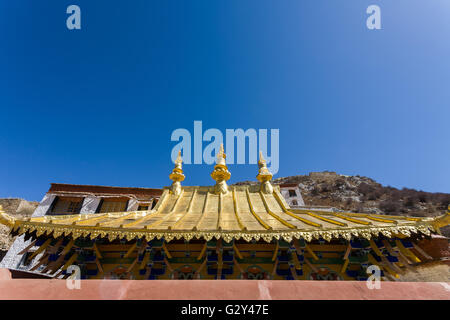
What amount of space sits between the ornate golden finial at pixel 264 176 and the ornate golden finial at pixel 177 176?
3.71m

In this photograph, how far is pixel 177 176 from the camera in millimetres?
9109

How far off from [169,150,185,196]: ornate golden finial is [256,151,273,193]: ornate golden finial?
371 cm

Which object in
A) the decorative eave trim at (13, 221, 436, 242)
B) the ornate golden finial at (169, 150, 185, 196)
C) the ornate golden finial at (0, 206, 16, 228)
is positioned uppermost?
the ornate golden finial at (169, 150, 185, 196)

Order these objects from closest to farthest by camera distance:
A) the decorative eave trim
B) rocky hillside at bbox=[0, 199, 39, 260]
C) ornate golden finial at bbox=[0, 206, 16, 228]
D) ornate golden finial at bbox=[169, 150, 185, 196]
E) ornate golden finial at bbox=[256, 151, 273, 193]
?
the decorative eave trim, ornate golden finial at bbox=[0, 206, 16, 228], ornate golden finial at bbox=[256, 151, 273, 193], ornate golden finial at bbox=[169, 150, 185, 196], rocky hillside at bbox=[0, 199, 39, 260]

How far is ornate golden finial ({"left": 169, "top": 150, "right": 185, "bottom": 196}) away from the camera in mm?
8570

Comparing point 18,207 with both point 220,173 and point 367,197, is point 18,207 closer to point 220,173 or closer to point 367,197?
point 220,173

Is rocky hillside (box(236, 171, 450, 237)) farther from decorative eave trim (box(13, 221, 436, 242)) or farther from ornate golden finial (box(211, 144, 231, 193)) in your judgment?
ornate golden finial (box(211, 144, 231, 193))

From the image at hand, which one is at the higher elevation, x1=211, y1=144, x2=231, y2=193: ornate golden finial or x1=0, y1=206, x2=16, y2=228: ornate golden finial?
x1=211, y1=144, x2=231, y2=193: ornate golden finial

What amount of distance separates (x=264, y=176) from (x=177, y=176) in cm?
411

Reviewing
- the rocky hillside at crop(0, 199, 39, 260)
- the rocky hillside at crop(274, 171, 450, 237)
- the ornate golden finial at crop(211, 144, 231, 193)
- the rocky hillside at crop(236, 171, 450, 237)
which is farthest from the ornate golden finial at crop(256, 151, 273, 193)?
the rocky hillside at crop(0, 199, 39, 260)

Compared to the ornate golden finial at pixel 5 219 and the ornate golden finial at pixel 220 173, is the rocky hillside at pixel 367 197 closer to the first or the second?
the ornate golden finial at pixel 220 173

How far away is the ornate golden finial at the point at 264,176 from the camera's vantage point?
840 cm

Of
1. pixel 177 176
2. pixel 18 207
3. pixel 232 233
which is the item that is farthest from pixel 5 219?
pixel 18 207

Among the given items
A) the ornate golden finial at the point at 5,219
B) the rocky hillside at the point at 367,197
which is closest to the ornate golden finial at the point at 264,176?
the ornate golden finial at the point at 5,219
